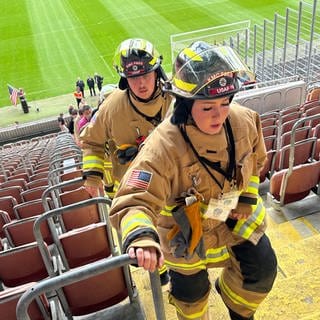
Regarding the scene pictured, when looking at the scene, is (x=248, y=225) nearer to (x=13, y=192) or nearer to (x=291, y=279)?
(x=291, y=279)

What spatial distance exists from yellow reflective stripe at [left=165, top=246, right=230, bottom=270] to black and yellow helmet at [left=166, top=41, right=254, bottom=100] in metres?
1.10

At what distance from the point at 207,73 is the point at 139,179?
0.71 m

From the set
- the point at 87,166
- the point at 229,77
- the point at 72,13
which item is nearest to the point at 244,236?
the point at 229,77

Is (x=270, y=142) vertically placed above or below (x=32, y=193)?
above

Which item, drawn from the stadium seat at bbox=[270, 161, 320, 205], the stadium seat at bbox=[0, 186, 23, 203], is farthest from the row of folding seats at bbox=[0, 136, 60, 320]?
the stadium seat at bbox=[270, 161, 320, 205]

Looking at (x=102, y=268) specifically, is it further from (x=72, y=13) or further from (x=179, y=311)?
(x=72, y=13)

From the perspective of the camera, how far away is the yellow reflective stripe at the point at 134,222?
211 centimetres

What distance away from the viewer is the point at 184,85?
8.14 ft

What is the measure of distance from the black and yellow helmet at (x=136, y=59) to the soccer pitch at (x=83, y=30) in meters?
14.4

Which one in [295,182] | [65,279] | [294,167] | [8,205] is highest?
[65,279]

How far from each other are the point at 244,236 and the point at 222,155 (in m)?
0.60

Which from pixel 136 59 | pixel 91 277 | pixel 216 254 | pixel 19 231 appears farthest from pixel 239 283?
pixel 19 231

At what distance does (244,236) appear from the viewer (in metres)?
2.84

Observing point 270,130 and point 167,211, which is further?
point 270,130
